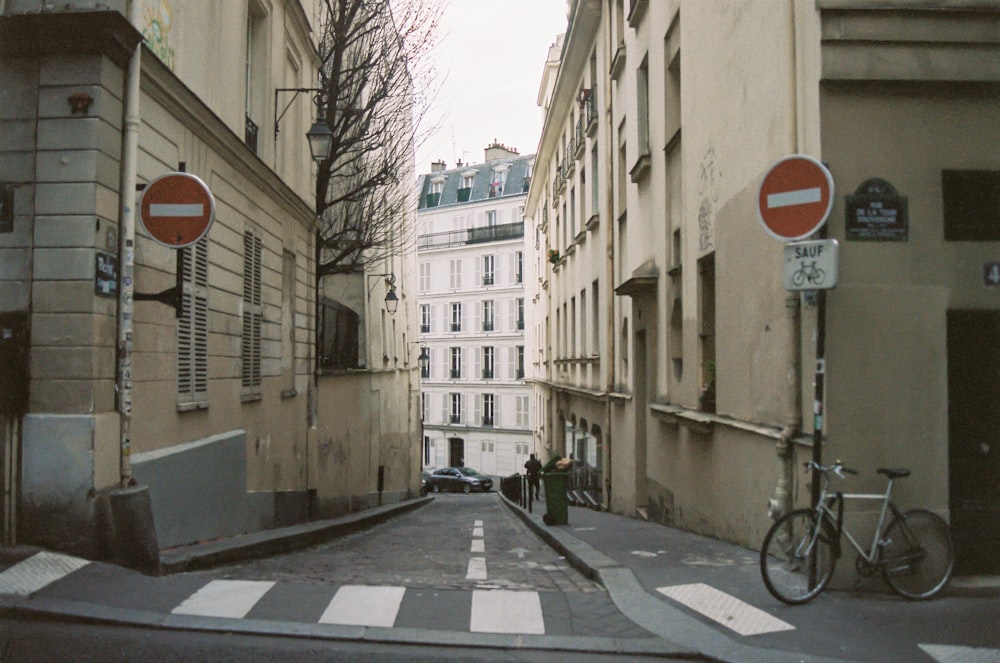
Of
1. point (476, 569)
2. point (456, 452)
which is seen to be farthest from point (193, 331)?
point (456, 452)

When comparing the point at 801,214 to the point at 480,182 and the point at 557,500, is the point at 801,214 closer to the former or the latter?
the point at 557,500

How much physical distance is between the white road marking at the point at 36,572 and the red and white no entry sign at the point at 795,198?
5499 millimetres

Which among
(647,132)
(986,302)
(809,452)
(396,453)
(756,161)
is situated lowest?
(396,453)

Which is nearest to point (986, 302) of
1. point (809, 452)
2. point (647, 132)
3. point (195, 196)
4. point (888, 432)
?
point (888, 432)

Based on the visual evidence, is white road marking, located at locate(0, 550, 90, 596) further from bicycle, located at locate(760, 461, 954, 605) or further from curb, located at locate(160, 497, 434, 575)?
bicycle, located at locate(760, 461, 954, 605)

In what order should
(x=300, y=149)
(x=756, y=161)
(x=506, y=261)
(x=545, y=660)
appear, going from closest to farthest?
(x=545, y=660) < (x=756, y=161) < (x=300, y=149) < (x=506, y=261)

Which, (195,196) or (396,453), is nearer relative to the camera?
(195,196)

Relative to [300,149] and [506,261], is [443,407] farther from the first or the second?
[300,149]

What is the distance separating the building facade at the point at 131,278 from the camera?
712cm

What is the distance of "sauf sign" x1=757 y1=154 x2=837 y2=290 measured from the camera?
627 cm

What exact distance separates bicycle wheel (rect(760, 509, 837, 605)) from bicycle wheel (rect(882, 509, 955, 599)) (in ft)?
1.26

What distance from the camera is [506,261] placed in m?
56.0

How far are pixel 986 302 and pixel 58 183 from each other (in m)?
6.94

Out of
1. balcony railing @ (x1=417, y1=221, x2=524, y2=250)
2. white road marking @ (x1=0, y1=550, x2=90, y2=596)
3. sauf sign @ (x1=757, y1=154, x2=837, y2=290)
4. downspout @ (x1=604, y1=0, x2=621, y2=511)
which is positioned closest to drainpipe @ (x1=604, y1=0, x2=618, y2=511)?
downspout @ (x1=604, y1=0, x2=621, y2=511)
